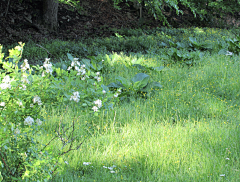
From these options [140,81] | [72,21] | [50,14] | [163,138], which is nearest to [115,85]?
[140,81]

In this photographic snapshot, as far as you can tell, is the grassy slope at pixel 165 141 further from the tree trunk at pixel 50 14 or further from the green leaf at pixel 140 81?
the tree trunk at pixel 50 14

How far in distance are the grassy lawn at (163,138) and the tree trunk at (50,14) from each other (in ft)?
24.9

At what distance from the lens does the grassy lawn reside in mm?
2211

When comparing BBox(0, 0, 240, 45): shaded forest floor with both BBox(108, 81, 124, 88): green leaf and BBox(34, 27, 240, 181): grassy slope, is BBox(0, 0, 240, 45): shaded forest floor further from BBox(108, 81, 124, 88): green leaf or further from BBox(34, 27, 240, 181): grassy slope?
BBox(34, 27, 240, 181): grassy slope

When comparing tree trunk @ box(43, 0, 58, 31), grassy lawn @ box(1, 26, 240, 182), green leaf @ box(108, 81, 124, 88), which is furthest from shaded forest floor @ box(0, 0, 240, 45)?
grassy lawn @ box(1, 26, 240, 182)

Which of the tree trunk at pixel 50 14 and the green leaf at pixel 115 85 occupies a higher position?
the tree trunk at pixel 50 14

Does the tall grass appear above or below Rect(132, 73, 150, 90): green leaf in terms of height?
below

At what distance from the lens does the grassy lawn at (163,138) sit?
2211 mm

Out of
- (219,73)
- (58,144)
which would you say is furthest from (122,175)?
(219,73)

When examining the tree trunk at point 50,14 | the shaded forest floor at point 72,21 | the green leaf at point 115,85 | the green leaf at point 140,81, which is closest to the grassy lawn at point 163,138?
the green leaf at point 140,81

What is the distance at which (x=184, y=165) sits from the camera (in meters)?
2.29

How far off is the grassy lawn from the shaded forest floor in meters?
6.15

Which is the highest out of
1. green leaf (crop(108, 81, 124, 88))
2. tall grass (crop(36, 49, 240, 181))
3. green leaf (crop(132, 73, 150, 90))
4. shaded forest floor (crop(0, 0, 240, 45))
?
shaded forest floor (crop(0, 0, 240, 45))

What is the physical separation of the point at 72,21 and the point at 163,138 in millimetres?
10449
